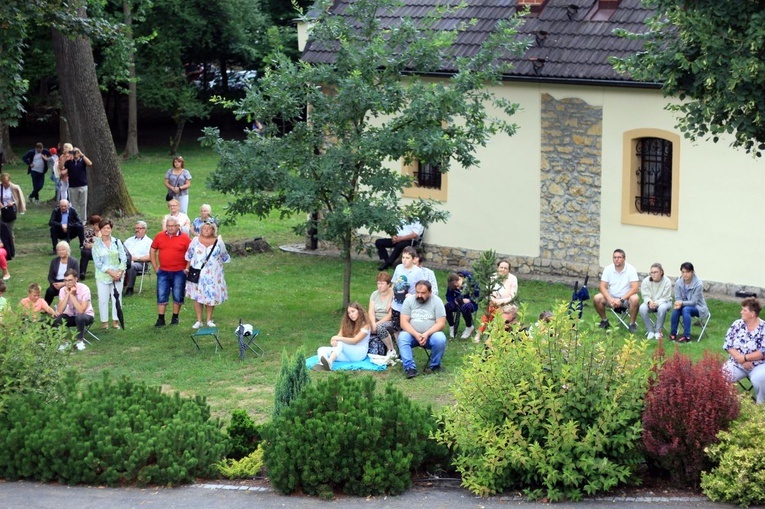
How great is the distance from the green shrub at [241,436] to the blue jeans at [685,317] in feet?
22.8

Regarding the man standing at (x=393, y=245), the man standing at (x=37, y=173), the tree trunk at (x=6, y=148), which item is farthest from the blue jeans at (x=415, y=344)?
the tree trunk at (x=6, y=148)

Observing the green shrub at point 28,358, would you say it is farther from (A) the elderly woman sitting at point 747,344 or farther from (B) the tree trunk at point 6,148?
(B) the tree trunk at point 6,148

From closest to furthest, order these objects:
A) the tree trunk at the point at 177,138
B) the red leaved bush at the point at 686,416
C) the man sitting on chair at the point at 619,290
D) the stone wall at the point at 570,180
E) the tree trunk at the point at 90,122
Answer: the red leaved bush at the point at 686,416, the man sitting on chair at the point at 619,290, the stone wall at the point at 570,180, the tree trunk at the point at 90,122, the tree trunk at the point at 177,138

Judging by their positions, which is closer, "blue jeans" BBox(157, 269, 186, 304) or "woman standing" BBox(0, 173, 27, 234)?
"blue jeans" BBox(157, 269, 186, 304)

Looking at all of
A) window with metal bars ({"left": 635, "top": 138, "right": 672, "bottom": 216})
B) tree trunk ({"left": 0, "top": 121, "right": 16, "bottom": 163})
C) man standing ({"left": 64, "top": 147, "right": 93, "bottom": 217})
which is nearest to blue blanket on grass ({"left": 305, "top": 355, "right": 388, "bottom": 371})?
window with metal bars ({"left": 635, "top": 138, "right": 672, "bottom": 216})

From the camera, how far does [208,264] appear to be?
17.1 meters

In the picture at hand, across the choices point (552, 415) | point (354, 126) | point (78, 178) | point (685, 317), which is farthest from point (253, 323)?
point (552, 415)

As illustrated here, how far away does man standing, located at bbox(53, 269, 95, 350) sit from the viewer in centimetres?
1644

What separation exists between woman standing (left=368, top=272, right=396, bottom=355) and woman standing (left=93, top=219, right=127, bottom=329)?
3854mm

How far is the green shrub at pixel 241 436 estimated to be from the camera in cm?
1132

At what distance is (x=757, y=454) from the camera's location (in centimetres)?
961

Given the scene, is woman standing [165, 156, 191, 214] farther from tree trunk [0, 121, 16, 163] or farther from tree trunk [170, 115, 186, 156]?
tree trunk [170, 115, 186, 156]

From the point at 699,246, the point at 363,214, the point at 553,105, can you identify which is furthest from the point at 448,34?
the point at 699,246

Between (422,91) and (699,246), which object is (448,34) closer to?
(422,91)
